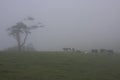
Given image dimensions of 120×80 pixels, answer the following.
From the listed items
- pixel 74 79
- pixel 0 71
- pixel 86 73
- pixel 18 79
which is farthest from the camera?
pixel 86 73

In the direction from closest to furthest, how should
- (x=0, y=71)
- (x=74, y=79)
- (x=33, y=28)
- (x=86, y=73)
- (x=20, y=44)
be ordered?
1. (x=74, y=79)
2. (x=0, y=71)
3. (x=86, y=73)
4. (x=20, y=44)
5. (x=33, y=28)

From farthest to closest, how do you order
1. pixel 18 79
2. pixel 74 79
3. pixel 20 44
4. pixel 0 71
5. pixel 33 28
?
pixel 33 28 < pixel 20 44 < pixel 0 71 < pixel 74 79 < pixel 18 79

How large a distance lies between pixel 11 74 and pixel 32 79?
123 cm

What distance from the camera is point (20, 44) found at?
135 ft

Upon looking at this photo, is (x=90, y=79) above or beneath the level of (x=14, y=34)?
beneath

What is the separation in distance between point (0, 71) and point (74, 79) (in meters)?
3.58

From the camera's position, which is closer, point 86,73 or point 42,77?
point 42,77

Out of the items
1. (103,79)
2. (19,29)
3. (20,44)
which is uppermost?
(19,29)

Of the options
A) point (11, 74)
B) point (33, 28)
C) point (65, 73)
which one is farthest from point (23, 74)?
point (33, 28)

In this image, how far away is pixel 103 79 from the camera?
35.0 ft

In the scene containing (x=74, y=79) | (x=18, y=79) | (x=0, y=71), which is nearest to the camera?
(x=18, y=79)

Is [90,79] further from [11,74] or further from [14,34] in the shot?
[14,34]

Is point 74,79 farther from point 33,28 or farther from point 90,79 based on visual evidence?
point 33,28

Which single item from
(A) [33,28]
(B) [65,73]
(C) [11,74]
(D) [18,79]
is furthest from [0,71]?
(A) [33,28]
